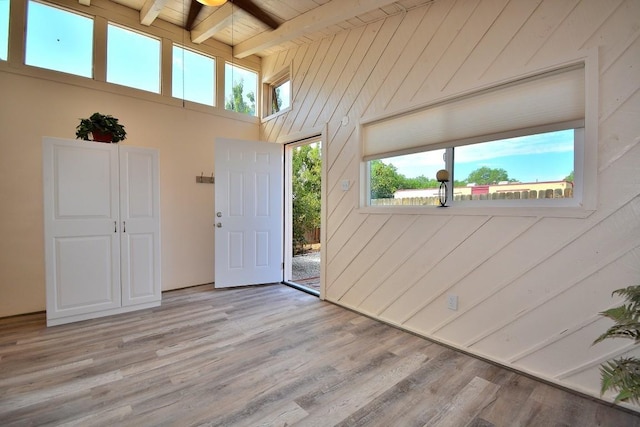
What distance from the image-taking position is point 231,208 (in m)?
3.72

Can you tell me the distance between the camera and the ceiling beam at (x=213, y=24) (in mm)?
3176

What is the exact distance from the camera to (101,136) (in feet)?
9.09

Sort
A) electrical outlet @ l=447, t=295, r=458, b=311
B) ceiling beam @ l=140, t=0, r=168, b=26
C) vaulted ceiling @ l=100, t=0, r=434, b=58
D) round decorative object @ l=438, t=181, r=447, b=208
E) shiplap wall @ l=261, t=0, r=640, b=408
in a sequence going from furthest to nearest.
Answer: ceiling beam @ l=140, t=0, r=168, b=26 → vaulted ceiling @ l=100, t=0, r=434, b=58 → round decorative object @ l=438, t=181, r=447, b=208 → electrical outlet @ l=447, t=295, r=458, b=311 → shiplap wall @ l=261, t=0, r=640, b=408

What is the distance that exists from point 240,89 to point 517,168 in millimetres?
3778

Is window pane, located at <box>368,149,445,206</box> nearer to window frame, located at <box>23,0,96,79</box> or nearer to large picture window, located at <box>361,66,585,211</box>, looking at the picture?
large picture window, located at <box>361,66,585,211</box>

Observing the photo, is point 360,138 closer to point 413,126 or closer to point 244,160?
point 413,126

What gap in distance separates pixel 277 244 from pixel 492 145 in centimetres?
283

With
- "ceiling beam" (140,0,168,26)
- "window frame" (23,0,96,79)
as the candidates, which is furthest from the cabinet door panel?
"ceiling beam" (140,0,168,26)

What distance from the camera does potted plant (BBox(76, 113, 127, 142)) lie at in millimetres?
2703

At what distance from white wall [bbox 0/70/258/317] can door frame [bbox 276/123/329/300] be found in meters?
0.97

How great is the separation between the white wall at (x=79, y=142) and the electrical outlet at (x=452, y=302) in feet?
10.1

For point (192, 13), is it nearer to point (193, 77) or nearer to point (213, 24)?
point (213, 24)

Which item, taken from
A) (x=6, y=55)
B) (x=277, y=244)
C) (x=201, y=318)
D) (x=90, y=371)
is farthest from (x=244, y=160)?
(x=90, y=371)

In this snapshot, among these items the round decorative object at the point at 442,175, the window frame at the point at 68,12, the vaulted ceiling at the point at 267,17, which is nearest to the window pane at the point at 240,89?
the vaulted ceiling at the point at 267,17
